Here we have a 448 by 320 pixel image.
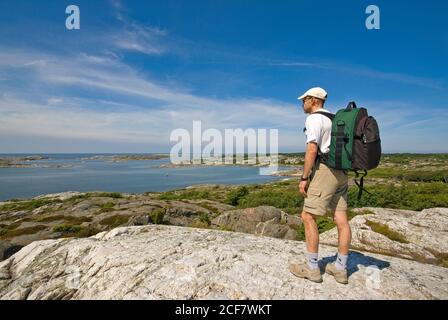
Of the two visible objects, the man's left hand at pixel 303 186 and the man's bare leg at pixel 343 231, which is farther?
the man's bare leg at pixel 343 231

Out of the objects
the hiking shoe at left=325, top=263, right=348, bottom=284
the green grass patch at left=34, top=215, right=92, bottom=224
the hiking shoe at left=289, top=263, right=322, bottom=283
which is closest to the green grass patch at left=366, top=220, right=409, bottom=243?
the hiking shoe at left=325, top=263, right=348, bottom=284

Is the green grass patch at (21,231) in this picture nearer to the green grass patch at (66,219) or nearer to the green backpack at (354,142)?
the green grass patch at (66,219)

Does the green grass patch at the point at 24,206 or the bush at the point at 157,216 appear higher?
the bush at the point at 157,216

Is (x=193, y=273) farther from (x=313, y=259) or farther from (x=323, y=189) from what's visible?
(x=323, y=189)

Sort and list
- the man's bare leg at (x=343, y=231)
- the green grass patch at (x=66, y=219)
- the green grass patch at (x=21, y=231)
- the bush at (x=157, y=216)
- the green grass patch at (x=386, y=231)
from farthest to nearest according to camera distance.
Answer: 1. the green grass patch at (x=66, y=219)
2. the bush at (x=157, y=216)
3. the green grass patch at (x=21, y=231)
4. the green grass patch at (x=386, y=231)
5. the man's bare leg at (x=343, y=231)

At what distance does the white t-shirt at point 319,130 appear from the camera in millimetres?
5152

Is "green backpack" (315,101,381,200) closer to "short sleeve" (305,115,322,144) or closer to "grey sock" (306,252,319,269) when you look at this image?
"short sleeve" (305,115,322,144)

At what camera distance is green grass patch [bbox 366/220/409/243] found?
13.1 meters

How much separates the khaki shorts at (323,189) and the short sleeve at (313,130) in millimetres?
682

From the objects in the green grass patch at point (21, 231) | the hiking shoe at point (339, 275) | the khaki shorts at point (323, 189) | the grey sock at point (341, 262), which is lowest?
the green grass patch at point (21, 231)

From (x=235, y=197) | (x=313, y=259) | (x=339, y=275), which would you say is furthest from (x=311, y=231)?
(x=235, y=197)

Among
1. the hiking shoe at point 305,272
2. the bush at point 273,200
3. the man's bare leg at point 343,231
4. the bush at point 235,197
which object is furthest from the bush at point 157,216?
the man's bare leg at point 343,231

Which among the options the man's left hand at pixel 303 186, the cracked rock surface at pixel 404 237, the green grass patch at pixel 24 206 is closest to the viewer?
the man's left hand at pixel 303 186
